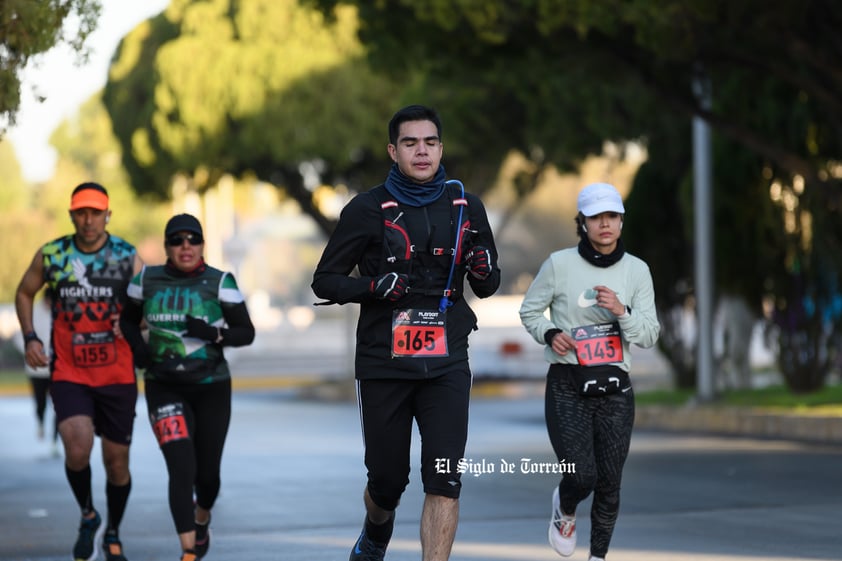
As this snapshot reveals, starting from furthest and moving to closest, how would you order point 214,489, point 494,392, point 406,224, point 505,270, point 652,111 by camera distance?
point 505,270
point 494,392
point 652,111
point 214,489
point 406,224

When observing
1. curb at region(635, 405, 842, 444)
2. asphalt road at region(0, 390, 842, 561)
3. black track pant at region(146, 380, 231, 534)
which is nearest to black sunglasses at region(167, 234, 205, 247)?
black track pant at region(146, 380, 231, 534)

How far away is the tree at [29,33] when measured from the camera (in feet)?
33.3

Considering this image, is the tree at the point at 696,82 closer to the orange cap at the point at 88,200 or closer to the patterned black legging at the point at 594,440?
the orange cap at the point at 88,200

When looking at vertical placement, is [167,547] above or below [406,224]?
below

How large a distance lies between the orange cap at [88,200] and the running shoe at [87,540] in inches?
62.5

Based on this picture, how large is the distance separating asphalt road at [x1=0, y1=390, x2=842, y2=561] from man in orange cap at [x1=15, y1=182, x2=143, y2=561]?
50 centimetres

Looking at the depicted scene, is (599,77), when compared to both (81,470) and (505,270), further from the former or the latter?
(505,270)

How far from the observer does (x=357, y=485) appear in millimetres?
13547

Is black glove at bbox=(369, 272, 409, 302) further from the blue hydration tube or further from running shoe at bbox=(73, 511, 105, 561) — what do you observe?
running shoe at bbox=(73, 511, 105, 561)

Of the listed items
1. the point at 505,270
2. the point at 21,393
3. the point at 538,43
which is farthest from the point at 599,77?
the point at 505,270

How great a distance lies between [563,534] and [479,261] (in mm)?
1830

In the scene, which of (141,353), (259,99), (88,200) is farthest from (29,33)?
(259,99)

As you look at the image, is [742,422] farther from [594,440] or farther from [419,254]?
[419,254]

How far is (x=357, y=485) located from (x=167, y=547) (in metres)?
A: 3.71
